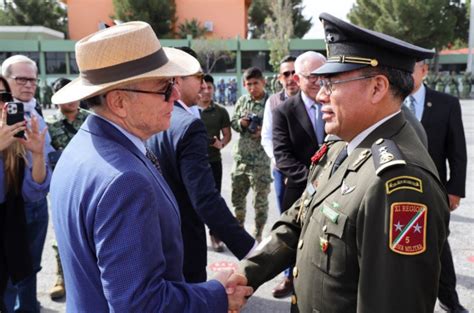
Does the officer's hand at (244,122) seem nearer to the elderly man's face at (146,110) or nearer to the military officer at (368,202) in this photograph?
the military officer at (368,202)

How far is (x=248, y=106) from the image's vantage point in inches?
225

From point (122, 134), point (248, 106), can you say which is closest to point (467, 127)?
point (248, 106)

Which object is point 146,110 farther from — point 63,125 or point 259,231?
point 259,231

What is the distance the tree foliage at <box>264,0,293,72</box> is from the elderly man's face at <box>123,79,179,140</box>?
34.6 m

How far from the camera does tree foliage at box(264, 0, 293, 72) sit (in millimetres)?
36250

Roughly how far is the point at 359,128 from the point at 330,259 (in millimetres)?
554

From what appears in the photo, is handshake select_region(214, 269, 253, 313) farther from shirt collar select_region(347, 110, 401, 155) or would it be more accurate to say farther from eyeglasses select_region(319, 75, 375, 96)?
eyeglasses select_region(319, 75, 375, 96)

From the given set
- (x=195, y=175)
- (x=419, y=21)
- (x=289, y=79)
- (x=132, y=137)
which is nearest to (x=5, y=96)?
(x=195, y=175)

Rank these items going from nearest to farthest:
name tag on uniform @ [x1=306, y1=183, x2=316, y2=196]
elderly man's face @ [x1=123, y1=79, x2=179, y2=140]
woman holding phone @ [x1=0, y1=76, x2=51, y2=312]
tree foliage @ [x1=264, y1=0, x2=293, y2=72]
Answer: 1. elderly man's face @ [x1=123, y1=79, x2=179, y2=140]
2. name tag on uniform @ [x1=306, y1=183, x2=316, y2=196]
3. woman holding phone @ [x1=0, y1=76, x2=51, y2=312]
4. tree foliage @ [x1=264, y1=0, x2=293, y2=72]

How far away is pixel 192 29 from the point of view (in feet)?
152

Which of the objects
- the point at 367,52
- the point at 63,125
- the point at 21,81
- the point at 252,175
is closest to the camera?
the point at 367,52

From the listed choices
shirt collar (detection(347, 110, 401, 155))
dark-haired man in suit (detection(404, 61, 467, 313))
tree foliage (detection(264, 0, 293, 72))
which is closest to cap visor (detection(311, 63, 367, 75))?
shirt collar (detection(347, 110, 401, 155))

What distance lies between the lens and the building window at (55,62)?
35.5 metres

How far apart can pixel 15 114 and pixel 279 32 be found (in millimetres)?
41778
